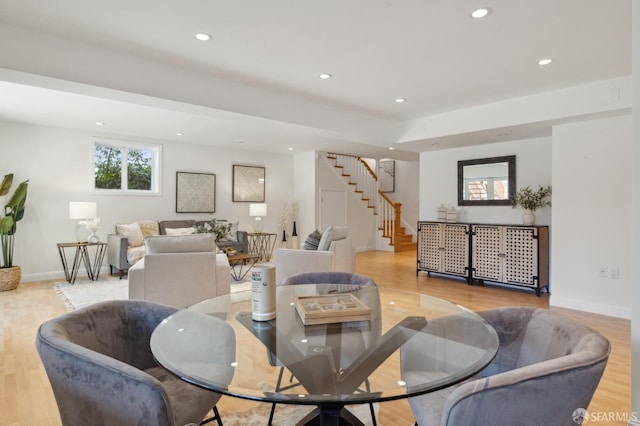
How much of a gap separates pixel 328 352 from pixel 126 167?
652cm

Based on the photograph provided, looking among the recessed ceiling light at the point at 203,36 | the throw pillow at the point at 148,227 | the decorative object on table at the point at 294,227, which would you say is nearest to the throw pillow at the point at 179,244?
the recessed ceiling light at the point at 203,36

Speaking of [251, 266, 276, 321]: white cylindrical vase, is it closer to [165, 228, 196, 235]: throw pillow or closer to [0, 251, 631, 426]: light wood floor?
[0, 251, 631, 426]: light wood floor

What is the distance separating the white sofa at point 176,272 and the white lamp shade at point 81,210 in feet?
7.80

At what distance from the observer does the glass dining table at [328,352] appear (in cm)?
111

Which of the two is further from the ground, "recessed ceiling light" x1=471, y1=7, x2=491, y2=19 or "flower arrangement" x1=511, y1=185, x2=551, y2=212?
"recessed ceiling light" x1=471, y1=7, x2=491, y2=19

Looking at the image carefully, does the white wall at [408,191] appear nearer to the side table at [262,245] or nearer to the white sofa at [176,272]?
the side table at [262,245]

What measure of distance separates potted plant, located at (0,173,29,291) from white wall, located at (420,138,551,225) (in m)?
6.29

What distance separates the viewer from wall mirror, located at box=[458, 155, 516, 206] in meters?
5.48

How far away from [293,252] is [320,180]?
4.12 m

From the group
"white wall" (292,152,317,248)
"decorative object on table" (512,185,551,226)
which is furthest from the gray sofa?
"decorative object on table" (512,185,551,226)

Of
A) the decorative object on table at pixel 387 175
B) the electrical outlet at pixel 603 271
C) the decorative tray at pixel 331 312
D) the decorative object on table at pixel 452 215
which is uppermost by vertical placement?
the decorative object on table at pixel 387 175

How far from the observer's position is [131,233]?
19.7 ft

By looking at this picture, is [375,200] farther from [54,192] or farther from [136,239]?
[54,192]

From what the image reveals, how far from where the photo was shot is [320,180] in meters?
8.42
